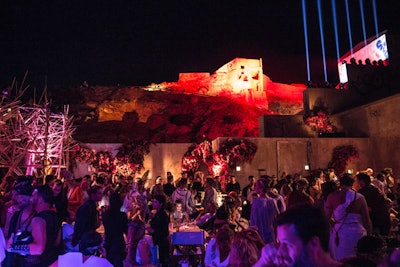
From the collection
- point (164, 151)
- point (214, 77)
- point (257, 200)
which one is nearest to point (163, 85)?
point (214, 77)

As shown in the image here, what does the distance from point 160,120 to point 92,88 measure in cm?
1104

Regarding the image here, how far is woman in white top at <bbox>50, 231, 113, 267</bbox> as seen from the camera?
9.87 ft

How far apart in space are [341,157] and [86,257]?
15.9 meters

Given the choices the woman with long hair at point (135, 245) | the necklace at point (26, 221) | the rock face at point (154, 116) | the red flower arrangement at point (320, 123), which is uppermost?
the rock face at point (154, 116)

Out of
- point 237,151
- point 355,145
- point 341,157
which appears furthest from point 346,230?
point 355,145

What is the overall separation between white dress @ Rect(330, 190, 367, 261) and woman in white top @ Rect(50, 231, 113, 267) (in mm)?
3068

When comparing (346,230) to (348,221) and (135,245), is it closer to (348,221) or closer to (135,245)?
(348,221)

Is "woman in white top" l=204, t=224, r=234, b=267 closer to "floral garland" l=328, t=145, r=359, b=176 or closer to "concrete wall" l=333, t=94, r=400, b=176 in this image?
"floral garland" l=328, t=145, r=359, b=176

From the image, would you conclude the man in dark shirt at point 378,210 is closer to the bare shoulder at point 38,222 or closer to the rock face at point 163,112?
A: the bare shoulder at point 38,222

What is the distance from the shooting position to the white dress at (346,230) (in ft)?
15.0

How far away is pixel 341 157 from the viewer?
16812mm

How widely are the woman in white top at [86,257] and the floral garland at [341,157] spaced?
50.9ft

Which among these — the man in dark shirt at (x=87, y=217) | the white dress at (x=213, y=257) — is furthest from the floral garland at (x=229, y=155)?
the white dress at (x=213, y=257)

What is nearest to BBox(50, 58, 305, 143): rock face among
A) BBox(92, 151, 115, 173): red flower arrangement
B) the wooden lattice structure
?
BBox(92, 151, 115, 173): red flower arrangement
